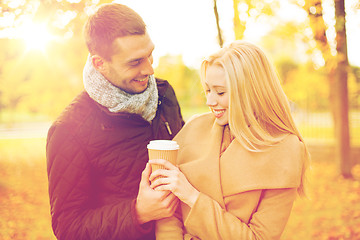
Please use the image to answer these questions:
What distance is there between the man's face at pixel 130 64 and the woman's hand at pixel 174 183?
2.11 feet

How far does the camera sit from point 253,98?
2.00m

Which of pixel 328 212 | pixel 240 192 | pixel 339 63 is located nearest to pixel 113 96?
pixel 240 192

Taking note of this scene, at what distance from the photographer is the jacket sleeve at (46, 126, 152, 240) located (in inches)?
83.5

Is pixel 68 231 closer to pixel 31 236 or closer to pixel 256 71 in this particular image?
pixel 256 71

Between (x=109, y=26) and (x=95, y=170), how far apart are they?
94cm

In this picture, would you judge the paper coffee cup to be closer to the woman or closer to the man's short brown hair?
the woman

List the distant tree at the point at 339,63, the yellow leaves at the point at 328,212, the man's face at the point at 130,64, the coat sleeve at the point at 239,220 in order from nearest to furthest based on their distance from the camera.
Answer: the coat sleeve at the point at 239,220 < the man's face at the point at 130,64 < the yellow leaves at the point at 328,212 < the distant tree at the point at 339,63

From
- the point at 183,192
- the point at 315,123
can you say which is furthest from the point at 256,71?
the point at 315,123

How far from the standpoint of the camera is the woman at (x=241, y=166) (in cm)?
190

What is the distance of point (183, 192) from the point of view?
191 cm

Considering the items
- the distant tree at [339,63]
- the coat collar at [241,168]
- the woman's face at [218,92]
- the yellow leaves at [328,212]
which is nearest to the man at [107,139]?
the coat collar at [241,168]

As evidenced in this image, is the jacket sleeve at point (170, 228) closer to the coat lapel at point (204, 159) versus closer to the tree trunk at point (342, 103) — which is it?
the coat lapel at point (204, 159)

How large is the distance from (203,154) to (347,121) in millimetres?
7074

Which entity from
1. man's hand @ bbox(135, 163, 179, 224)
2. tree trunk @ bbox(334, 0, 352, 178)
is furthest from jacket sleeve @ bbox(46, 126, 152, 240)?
tree trunk @ bbox(334, 0, 352, 178)
